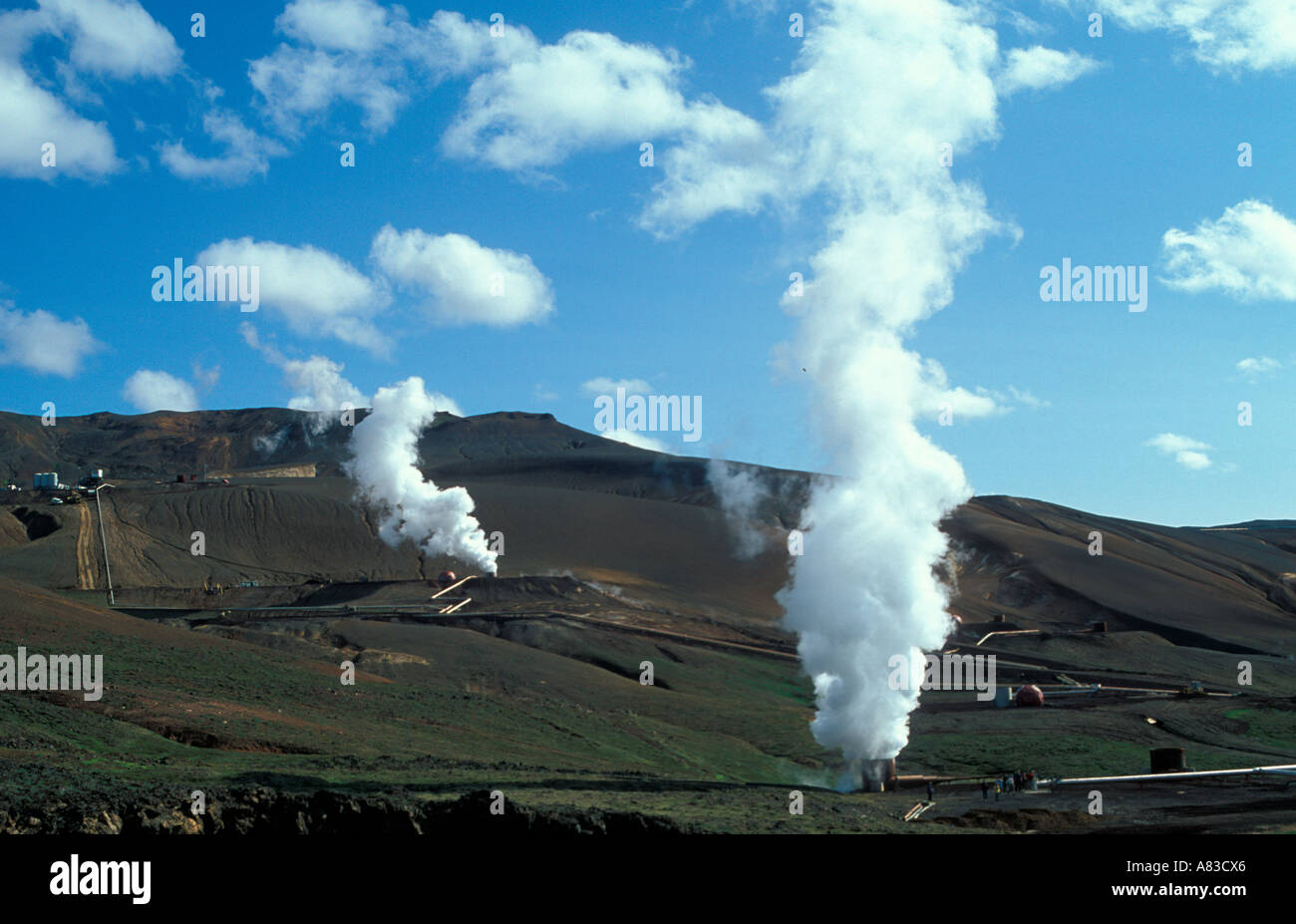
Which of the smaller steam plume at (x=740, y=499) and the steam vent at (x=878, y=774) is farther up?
the smaller steam plume at (x=740, y=499)

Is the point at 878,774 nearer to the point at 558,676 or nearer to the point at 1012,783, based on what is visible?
the point at 1012,783

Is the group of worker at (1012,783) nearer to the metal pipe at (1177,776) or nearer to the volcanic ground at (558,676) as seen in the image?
the volcanic ground at (558,676)

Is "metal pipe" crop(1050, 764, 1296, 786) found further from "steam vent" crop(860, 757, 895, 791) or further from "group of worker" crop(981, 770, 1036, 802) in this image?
"steam vent" crop(860, 757, 895, 791)

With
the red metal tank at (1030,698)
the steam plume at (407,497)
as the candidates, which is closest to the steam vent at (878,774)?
the red metal tank at (1030,698)

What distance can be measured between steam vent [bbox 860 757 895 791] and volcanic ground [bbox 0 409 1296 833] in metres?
1.30

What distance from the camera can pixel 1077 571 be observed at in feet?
396

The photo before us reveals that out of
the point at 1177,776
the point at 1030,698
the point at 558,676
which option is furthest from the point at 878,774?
the point at 558,676

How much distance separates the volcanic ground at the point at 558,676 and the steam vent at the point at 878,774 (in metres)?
1.30

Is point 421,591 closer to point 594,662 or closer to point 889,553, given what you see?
point 594,662

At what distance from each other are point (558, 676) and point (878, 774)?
23316 mm

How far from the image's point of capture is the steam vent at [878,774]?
3872 cm

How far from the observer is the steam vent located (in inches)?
1524
